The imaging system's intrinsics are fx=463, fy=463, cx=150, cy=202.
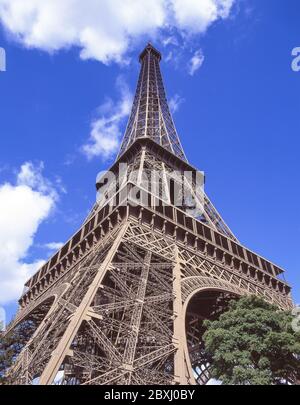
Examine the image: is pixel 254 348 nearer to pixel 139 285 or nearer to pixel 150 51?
pixel 139 285

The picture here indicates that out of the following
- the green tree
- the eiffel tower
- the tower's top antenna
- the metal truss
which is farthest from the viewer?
the tower's top antenna

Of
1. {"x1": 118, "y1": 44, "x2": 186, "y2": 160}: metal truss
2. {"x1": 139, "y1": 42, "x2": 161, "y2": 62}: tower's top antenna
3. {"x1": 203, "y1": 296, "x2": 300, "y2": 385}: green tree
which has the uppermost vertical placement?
{"x1": 139, "y1": 42, "x2": 161, "y2": 62}: tower's top antenna

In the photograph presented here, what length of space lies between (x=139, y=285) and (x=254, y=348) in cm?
539

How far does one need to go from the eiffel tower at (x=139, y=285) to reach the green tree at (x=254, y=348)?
156 cm

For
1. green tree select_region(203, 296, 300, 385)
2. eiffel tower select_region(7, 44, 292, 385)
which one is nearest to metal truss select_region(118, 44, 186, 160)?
eiffel tower select_region(7, 44, 292, 385)

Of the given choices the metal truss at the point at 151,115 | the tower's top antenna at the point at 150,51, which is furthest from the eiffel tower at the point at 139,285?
the tower's top antenna at the point at 150,51

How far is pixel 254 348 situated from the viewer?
17.2 meters

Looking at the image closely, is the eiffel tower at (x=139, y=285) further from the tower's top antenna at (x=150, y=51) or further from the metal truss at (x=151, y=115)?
the tower's top antenna at (x=150, y=51)

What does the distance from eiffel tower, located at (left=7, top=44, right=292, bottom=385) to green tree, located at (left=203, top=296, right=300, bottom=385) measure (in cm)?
156

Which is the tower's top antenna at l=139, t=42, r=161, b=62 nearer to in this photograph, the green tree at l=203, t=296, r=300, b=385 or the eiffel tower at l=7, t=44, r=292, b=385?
the eiffel tower at l=7, t=44, r=292, b=385

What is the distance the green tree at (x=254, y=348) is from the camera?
16562mm

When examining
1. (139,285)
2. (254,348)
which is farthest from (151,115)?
(254,348)

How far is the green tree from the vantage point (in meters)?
16.6
